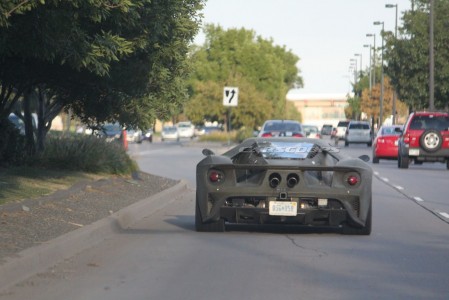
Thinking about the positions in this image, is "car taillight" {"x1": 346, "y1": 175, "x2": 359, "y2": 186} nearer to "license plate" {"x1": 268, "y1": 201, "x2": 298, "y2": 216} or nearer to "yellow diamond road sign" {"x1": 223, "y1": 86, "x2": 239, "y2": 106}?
"license plate" {"x1": 268, "y1": 201, "x2": 298, "y2": 216}

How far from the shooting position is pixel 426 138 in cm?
3691

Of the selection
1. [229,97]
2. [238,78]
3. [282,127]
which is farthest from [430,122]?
[238,78]

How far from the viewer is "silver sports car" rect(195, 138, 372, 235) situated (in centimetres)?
1468

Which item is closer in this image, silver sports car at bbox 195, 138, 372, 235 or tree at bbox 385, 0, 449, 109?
silver sports car at bbox 195, 138, 372, 235

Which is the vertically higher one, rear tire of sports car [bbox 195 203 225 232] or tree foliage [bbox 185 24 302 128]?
tree foliage [bbox 185 24 302 128]

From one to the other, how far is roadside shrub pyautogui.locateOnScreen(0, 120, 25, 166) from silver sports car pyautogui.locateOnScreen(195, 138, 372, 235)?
9.87 metres

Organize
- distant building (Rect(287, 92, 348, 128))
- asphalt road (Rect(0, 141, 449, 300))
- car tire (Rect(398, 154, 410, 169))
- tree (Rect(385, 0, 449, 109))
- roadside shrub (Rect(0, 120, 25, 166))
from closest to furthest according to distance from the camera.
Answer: asphalt road (Rect(0, 141, 449, 300)) < roadside shrub (Rect(0, 120, 25, 166)) < car tire (Rect(398, 154, 410, 169)) < tree (Rect(385, 0, 449, 109)) < distant building (Rect(287, 92, 348, 128))

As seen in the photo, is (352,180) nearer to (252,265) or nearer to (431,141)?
(252,265)

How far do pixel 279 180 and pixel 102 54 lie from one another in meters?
2.82

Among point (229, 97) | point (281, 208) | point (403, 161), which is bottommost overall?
point (403, 161)

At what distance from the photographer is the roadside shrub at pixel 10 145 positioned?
2411 centimetres

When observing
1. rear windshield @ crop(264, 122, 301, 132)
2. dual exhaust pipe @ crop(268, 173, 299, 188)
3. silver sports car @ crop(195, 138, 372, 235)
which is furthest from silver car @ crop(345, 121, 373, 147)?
dual exhaust pipe @ crop(268, 173, 299, 188)

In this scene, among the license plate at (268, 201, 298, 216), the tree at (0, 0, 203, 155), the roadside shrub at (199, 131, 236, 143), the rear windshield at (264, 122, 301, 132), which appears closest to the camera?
the tree at (0, 0, 203, 155)

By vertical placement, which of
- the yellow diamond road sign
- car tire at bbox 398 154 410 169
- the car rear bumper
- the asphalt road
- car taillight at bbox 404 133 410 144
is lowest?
car tire at bbox 398 154 410 169
